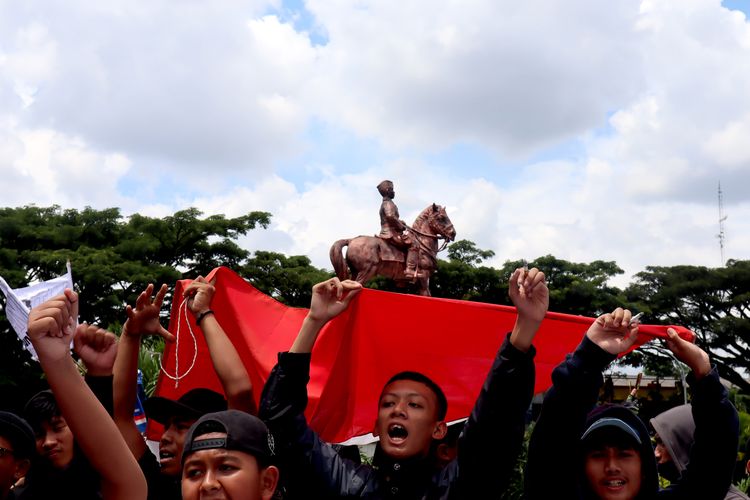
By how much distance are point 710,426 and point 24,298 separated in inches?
149

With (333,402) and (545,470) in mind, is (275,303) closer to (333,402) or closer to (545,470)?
(333,402)

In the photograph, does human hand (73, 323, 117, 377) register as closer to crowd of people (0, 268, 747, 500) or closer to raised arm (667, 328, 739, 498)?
crowd of people (0, 268, 747, 500)

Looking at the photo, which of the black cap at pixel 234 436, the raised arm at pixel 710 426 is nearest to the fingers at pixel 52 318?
the black cap at pixel 234 436

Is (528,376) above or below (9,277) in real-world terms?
below

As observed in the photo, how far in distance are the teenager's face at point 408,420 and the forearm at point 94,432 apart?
92 cm

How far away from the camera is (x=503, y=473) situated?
2.46 metres

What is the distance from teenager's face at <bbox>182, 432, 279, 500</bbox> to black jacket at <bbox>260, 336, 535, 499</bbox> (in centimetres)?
42

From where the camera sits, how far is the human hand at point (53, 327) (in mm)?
1919

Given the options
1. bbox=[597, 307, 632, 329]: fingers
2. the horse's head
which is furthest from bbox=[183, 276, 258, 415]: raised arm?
the horse's head

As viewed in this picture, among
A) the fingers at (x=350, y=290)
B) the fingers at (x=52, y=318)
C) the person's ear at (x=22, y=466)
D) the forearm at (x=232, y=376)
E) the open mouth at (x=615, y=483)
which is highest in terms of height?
the fingers at (x=350, y=290)

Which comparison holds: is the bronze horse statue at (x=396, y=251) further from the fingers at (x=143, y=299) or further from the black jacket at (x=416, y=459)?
the black jacket at (x=416, y=459)

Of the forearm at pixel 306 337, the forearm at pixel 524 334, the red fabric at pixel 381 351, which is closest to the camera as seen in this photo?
the forearm at pixel 524 334

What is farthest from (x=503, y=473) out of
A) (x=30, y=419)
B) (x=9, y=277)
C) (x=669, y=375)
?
(x=669, y=375)

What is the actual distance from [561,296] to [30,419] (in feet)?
78.3
